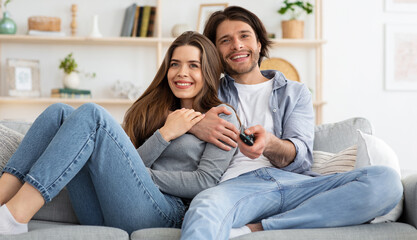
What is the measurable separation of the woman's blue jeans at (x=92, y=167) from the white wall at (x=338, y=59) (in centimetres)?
256

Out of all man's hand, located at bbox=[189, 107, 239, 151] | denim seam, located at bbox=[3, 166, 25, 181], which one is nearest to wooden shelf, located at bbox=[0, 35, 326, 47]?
man's hand, located at bbox=[189, 107, 239, 151]

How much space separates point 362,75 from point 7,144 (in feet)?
10.5

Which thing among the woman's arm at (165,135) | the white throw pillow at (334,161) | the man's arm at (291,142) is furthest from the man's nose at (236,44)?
the white throw pillow at (334,161)

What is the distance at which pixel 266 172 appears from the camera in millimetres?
1819

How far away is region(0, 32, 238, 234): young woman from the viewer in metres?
→ 1.46

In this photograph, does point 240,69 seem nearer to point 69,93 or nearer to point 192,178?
point 192,178

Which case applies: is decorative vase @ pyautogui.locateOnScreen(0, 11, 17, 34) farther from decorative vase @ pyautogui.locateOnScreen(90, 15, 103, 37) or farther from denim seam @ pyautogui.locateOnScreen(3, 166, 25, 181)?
denim seam @ pyautogui.locateOnScreen(3, 166, 25, 181)

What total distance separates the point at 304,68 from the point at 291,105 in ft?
7.44

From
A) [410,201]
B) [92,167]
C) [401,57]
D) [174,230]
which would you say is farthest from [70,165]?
[401,57]

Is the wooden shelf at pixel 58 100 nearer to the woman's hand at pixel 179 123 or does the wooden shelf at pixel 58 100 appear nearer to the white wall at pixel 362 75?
the white wall at pixel 362 75

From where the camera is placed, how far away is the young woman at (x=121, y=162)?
4.79 feet

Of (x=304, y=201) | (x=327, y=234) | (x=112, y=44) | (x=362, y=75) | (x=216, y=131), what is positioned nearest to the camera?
(x=327, y=234)

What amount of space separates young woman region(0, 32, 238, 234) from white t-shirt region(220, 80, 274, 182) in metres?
0.10

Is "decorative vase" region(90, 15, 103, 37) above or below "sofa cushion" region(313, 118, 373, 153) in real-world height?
above
